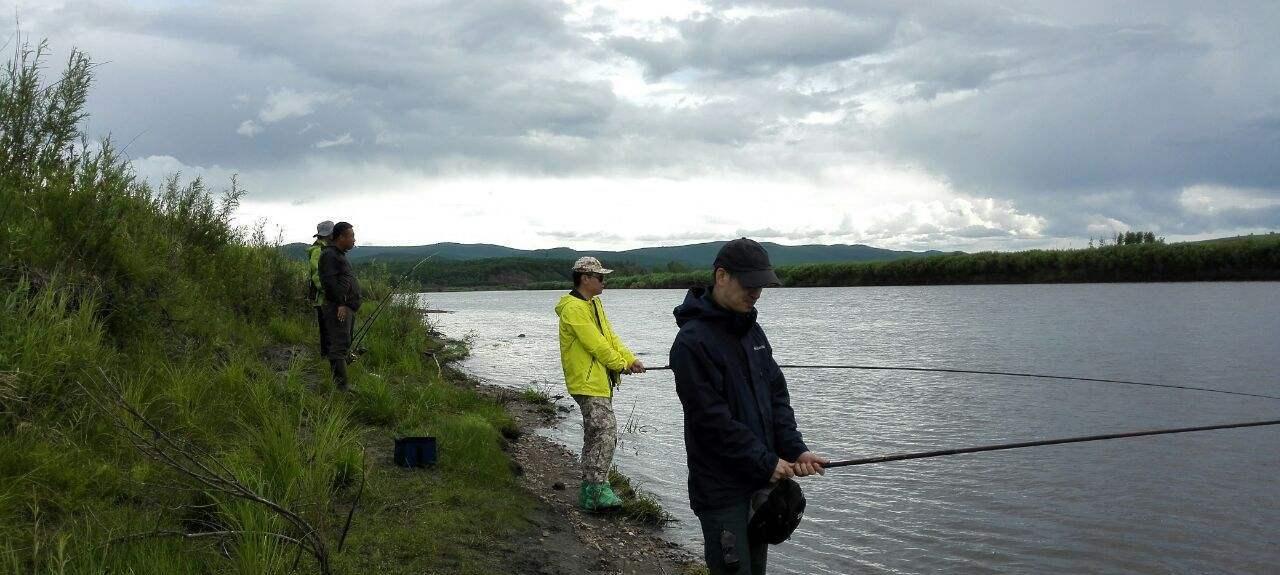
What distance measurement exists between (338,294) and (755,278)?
6430 mm

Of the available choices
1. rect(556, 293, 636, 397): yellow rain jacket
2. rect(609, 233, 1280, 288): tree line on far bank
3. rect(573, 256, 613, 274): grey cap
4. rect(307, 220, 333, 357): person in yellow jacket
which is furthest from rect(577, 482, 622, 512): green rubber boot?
rect(609, 233, 1280, 288): tree line on far bank

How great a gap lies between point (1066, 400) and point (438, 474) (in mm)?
11015

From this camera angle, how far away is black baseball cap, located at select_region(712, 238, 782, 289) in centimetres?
355

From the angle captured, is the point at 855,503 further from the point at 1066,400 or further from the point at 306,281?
the point at 306,281

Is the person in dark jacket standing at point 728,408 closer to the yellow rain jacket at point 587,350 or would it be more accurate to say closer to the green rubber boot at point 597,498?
the yellow rain jacket at point 587,350

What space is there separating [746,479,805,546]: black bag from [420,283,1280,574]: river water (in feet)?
10.0

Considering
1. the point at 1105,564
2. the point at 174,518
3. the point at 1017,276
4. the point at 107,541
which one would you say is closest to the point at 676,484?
the point at 1105,564

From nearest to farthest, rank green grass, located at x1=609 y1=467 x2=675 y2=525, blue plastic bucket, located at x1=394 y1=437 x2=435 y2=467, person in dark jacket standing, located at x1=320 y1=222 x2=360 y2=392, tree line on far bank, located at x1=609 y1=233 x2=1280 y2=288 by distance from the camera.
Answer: blue plastic bucket, located at x1=394 y1=437 x2=435 y2=467 → green grass, located at x1=609 y1=467 x2=675 y2=525 → person in dark jacket standing, located at x1=320 y1=222 x2=360 y2=392 → tree line on far bank, located at x1=609 y1=233 x2=1280 y2=288

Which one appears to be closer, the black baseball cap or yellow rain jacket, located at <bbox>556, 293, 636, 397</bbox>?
the black baseball cap

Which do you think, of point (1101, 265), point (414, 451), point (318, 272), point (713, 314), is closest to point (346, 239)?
point (318, 272)

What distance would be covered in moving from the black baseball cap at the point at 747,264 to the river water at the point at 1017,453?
11.8ft

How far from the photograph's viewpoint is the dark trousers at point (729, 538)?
3.58 m

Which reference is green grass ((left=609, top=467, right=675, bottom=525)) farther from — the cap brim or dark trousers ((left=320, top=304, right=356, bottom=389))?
the cap brim

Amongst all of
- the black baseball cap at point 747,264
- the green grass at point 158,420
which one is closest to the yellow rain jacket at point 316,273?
the green grass at point 158,420
